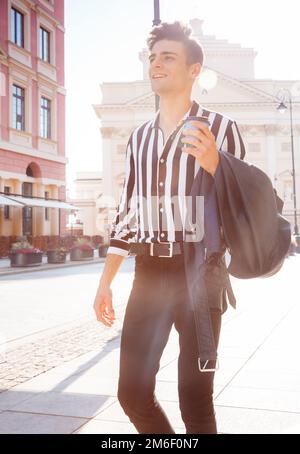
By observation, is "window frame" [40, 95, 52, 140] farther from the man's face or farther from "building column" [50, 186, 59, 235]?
the man's face

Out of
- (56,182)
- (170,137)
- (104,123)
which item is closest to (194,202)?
(170,137)

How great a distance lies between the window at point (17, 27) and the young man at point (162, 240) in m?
28.4

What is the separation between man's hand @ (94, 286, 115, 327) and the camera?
2.75 metres

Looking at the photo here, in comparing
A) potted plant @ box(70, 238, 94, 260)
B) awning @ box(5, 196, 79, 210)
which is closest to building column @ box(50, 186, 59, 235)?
awning @ box(5, 196, 79, 210)

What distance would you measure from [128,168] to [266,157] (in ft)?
208

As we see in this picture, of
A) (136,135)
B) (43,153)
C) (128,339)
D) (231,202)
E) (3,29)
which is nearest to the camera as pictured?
(231,202)

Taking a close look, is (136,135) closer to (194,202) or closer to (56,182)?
(194,202)

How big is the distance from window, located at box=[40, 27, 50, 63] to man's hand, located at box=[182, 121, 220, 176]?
104ft

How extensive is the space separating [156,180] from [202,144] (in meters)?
0.54

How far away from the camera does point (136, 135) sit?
2.91 m

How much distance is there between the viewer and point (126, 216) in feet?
9.68

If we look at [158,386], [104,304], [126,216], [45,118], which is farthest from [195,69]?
[45,118]

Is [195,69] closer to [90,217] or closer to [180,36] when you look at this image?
[180,36]

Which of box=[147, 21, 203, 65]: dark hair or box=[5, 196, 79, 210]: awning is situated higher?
box=[5, 196, 79, 210]: awning
